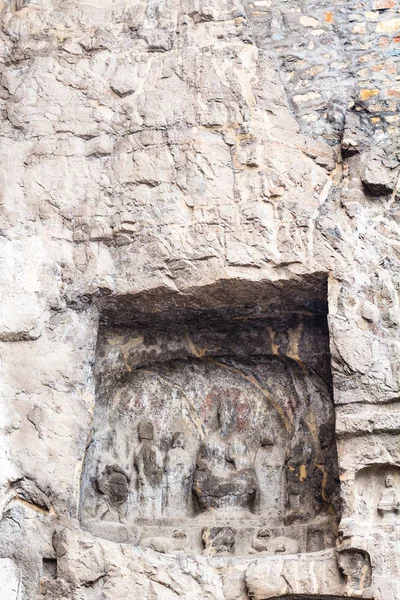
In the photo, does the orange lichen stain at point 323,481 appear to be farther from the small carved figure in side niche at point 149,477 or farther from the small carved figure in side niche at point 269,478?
the small carved figure in side niche at point 149,477

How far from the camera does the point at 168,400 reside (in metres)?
5.47

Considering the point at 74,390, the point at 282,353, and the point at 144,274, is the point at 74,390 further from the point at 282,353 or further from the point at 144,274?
the point at 282,353

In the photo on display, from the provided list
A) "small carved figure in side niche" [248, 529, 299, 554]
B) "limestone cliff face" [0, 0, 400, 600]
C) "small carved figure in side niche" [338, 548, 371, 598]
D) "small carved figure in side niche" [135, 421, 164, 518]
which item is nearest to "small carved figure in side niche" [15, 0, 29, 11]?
"limestone cliff face" [0, 0, 400, 600]

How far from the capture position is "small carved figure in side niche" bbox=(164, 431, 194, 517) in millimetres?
5238

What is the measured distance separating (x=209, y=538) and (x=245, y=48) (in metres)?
Result: 2.66

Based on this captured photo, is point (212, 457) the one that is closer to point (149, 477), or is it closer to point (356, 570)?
point (149, 477)

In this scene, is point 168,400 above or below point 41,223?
below

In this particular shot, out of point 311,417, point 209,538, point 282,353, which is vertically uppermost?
point 282,353

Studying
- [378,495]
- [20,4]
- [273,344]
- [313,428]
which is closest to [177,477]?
[313,428]

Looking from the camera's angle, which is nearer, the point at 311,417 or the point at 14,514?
the point at 14,514

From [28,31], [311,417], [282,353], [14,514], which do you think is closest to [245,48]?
[28,31]

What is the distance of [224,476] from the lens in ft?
17.1

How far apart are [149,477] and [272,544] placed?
750 mm

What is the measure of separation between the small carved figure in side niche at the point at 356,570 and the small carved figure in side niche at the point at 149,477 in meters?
1.10
